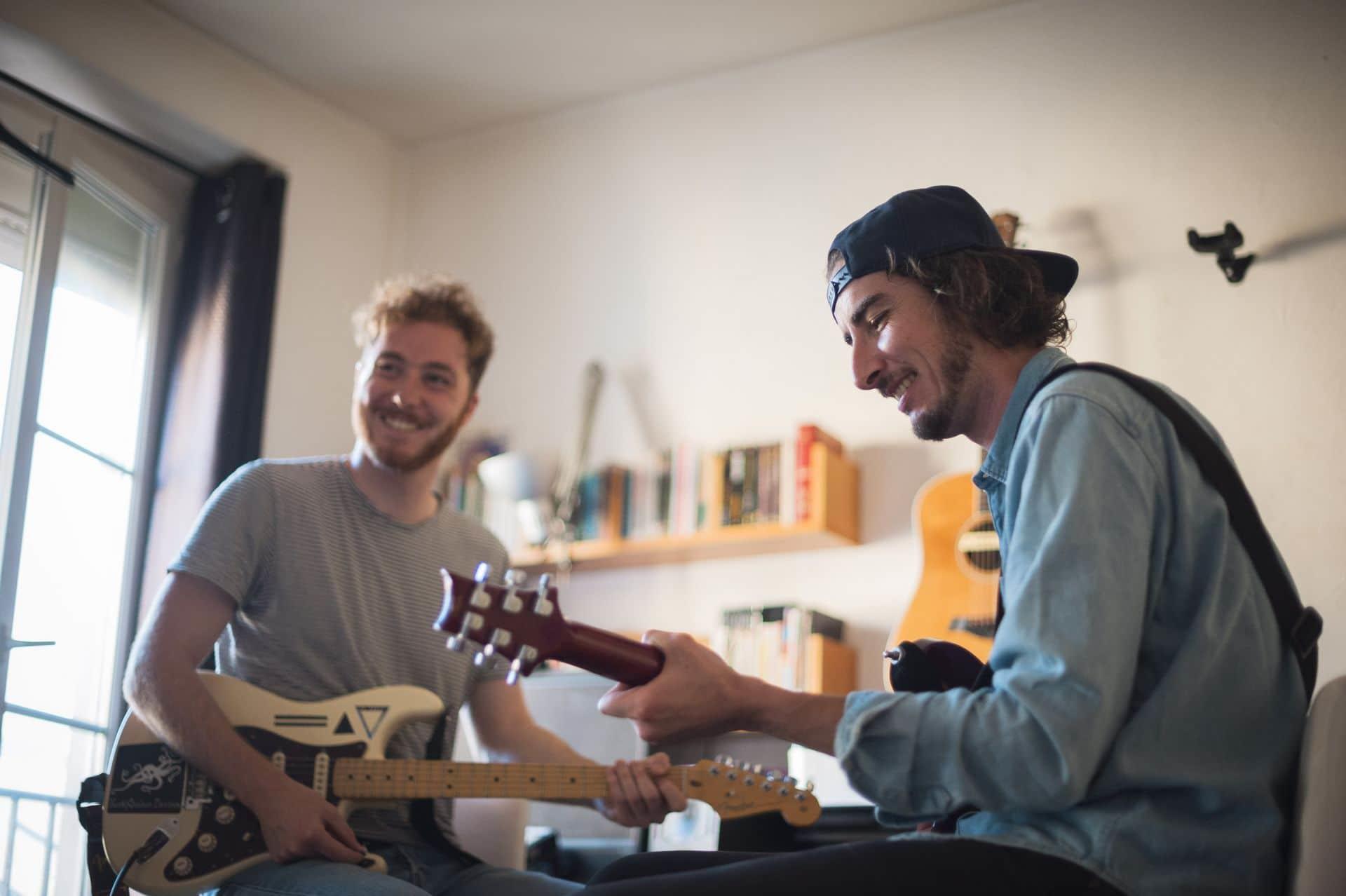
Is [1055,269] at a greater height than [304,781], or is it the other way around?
[1055,269]

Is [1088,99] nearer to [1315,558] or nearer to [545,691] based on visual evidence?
[1315,558]

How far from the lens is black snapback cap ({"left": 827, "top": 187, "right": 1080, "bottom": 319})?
1455mm

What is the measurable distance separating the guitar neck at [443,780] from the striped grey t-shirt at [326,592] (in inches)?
4.3

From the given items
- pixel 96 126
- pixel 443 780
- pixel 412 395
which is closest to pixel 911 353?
pixel 443 780

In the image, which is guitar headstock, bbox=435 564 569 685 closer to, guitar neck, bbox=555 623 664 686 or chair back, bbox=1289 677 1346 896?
guitar neck, bbox=555 623 664 686

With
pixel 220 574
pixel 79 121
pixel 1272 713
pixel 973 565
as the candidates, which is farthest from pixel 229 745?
pixel 79 121

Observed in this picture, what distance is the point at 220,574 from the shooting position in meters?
1.99

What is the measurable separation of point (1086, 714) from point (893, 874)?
218mm

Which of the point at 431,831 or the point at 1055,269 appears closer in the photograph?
the point at 1055,269

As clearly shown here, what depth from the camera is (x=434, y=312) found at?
8.23 feet

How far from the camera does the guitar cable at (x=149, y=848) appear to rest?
1.74 meters

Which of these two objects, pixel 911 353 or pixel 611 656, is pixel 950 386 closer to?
pixel 911 353

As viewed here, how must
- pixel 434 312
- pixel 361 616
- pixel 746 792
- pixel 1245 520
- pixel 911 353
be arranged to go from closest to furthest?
pixel 1245 520, pixel 911 353, pixel 746 792, pixel 361 616, pixel 434 312

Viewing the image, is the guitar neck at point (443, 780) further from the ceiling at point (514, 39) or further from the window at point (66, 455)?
the ceiling at point (514, 39)
